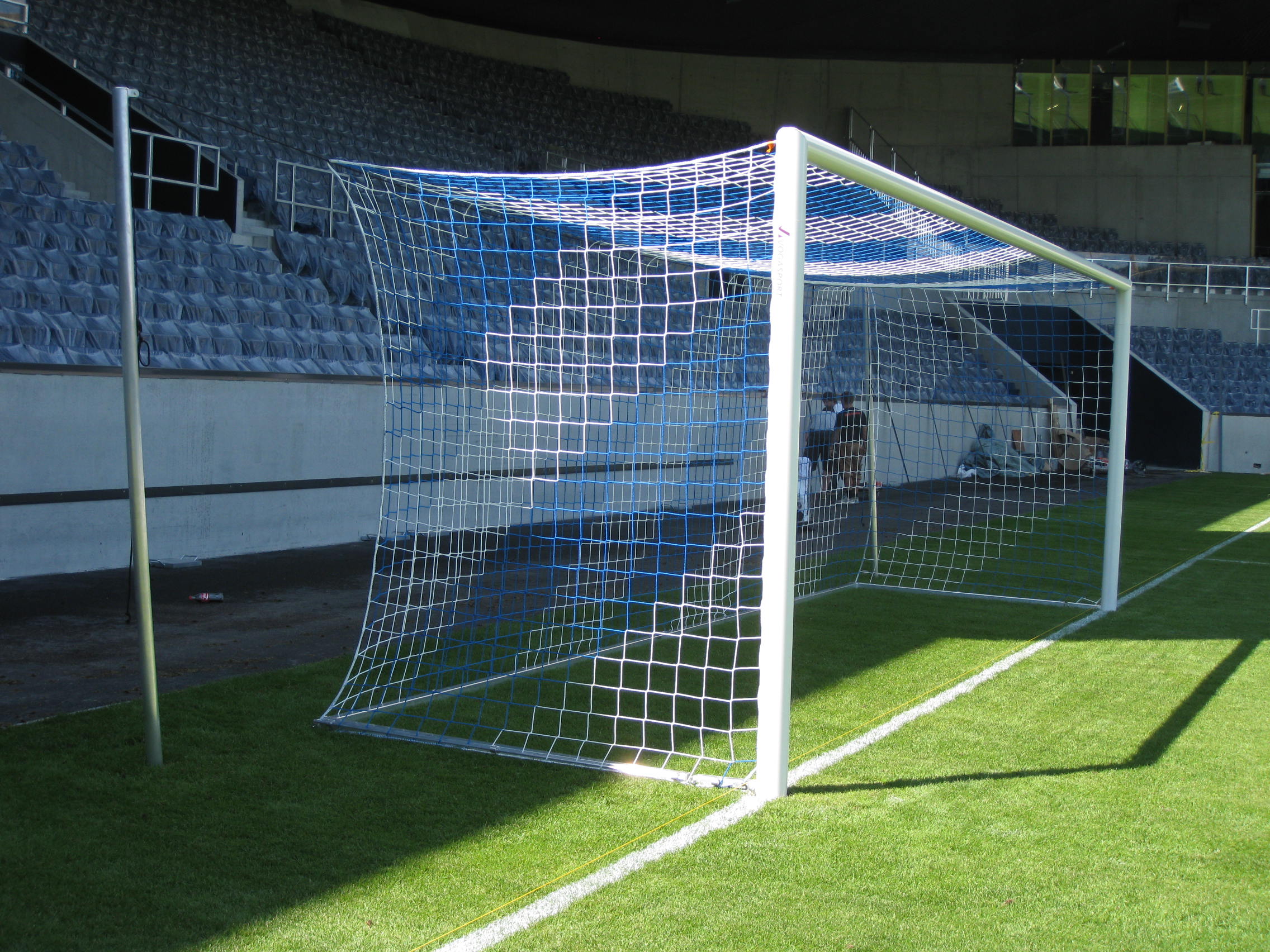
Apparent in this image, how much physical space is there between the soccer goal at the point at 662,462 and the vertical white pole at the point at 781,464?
1 centimetres

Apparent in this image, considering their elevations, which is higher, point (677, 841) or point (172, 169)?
point (172, 169)

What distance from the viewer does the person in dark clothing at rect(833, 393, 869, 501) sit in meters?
11.0

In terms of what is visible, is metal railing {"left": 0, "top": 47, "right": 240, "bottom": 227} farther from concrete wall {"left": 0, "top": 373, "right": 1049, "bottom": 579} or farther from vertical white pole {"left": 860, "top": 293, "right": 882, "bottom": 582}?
vertical white pole {"left": 860, "top": 293, "right": 882, "bottom": 582}

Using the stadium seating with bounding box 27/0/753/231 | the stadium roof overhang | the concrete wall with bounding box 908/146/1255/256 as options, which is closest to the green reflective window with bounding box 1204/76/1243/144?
the stadium roof overhang

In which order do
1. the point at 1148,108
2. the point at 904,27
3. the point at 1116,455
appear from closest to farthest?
the point at 1116,455, the point at 904,27, the point at 1148,108

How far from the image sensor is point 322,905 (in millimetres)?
3010

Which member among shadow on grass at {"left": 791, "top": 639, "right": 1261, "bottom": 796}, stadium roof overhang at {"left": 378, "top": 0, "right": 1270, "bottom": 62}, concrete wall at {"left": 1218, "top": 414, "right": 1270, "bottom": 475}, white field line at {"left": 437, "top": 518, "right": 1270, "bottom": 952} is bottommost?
shadow on grass at {"left": 791, "top": 639, "right": 1261, "bottom": 796}

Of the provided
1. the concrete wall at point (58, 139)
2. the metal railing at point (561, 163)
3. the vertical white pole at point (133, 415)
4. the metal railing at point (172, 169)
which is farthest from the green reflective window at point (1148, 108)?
the vertical white pole at point (133, 415)

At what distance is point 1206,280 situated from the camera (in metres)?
26.1

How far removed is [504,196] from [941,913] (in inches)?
137

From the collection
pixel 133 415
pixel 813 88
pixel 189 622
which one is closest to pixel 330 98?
pixel 189 622

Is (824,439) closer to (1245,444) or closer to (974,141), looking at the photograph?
(1245,444)

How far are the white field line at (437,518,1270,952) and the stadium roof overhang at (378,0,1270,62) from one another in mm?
20685

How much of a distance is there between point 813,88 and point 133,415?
1050 inches
